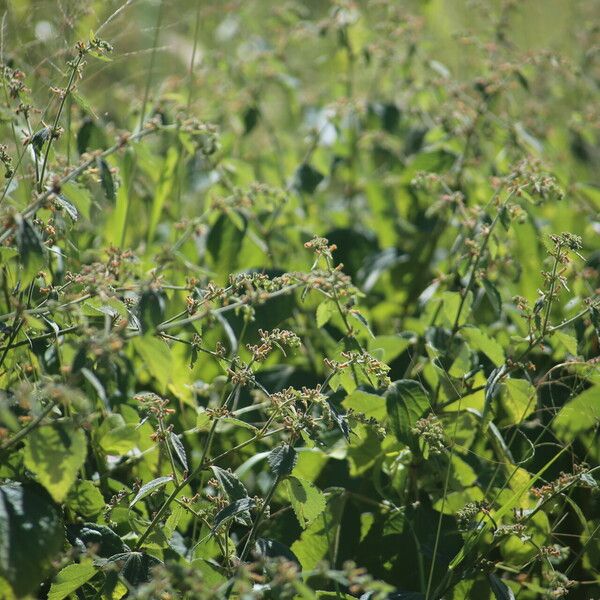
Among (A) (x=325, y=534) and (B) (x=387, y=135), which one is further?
(B) (x=387, y=135)

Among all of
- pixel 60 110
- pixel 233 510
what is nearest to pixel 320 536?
pixel 233 510

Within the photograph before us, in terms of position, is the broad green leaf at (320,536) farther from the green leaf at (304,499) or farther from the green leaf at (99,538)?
the green leaf at (99,538)

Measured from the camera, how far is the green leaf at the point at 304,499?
1.33 m

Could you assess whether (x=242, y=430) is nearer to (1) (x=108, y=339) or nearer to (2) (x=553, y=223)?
(1) (x=108, y=339)

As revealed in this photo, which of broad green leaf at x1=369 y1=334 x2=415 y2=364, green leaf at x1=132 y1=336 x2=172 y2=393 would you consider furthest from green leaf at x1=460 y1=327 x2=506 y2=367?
green leaf at x1=132 y1=336 x2=172 y2=393

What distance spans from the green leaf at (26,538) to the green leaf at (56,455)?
0.08 m

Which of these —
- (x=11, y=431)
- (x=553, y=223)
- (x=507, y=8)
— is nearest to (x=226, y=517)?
(x=11, y=431)

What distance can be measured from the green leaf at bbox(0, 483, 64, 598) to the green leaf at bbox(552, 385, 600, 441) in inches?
31.9

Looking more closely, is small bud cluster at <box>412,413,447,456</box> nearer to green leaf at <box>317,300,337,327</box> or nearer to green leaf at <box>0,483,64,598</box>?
green leaf at <box>317,300,337,327</box>

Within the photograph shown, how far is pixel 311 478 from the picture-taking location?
67.3 inches

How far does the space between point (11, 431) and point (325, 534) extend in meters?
0.58

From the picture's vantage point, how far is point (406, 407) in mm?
→ 1465

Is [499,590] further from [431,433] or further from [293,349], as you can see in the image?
[293,349]

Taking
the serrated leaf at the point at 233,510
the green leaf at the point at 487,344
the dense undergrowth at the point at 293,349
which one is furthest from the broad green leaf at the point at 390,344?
the serrated leaf at the point at 233,510
